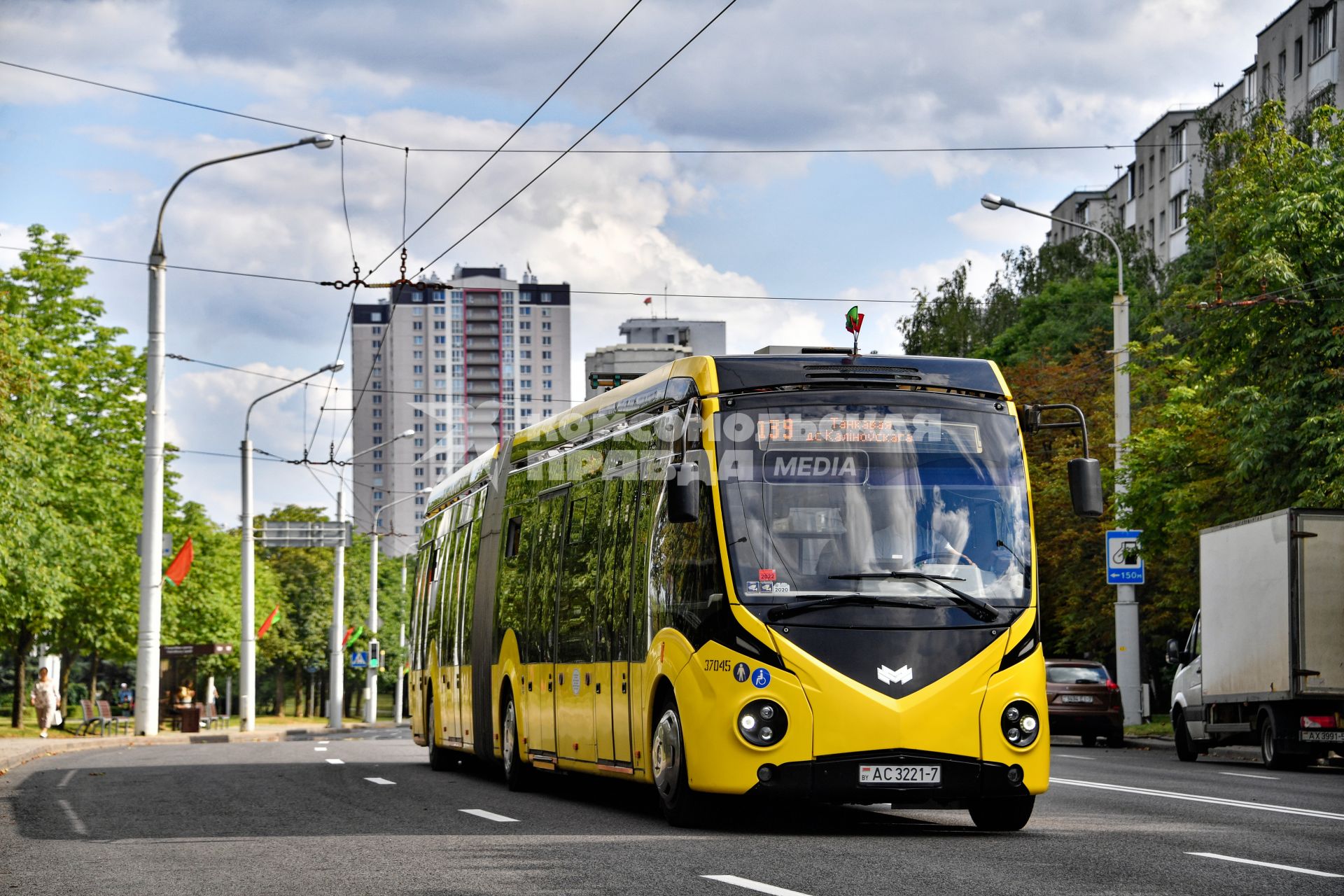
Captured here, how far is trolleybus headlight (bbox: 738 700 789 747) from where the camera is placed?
12367 mm

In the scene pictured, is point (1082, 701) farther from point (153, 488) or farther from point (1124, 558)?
point (153, 488)

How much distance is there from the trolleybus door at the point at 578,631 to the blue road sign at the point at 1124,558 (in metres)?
18.9

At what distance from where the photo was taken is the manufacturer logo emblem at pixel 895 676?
1248 cm

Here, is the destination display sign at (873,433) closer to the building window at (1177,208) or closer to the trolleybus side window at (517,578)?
the trolleybus side window at (517,578)

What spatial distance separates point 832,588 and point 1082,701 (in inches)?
847

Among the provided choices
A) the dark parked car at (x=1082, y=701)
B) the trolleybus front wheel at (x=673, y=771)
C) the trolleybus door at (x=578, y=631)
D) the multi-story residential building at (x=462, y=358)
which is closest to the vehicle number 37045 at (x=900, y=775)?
the trolleybus front wheel at (x=673, y=771)

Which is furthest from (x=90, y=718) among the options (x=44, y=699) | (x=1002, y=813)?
(x=1002, y=813)

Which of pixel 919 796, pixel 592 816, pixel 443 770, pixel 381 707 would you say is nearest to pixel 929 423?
pixel 919 796

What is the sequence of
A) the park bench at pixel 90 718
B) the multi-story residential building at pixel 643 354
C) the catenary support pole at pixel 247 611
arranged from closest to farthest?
the multi-story residential building at pixel 643 354
the park bench at pixel 90 718
the catenary support pole at pixel 247 611

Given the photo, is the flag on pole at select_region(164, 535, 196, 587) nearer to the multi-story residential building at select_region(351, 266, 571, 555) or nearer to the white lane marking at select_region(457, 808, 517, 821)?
the white lane marking at select_region(457, 808, 517, 821)

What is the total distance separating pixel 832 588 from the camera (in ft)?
41.5

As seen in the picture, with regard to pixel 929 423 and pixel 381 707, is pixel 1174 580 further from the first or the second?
pixel 381 707

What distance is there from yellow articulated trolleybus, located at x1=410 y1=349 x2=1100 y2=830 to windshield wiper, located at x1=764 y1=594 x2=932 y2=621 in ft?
0.04

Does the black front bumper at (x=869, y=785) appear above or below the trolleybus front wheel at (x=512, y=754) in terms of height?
above
